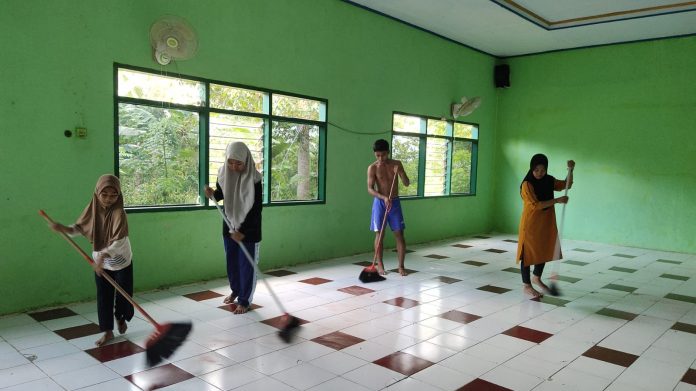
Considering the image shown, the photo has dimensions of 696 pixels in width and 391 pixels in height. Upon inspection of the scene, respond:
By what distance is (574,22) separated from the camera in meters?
6.92

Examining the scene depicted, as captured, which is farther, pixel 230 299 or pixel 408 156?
pixel 408 156

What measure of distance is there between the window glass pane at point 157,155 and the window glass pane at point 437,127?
405 cm

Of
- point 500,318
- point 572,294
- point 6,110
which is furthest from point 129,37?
point 572,294

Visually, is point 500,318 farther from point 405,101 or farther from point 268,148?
point 405,101

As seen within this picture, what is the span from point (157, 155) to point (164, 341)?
2.04m

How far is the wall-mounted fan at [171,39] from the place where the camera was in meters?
4.35

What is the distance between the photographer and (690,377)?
2975 millimetres

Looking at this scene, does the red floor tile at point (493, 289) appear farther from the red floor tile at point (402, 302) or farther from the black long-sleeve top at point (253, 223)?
the black long-sleeve top at point (253, 223)

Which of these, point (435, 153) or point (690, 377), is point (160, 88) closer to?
point (690, 377)

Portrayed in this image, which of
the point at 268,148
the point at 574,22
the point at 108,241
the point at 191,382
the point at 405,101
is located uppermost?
the point at 574,22

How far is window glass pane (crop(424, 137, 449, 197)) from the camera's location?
7.94 m

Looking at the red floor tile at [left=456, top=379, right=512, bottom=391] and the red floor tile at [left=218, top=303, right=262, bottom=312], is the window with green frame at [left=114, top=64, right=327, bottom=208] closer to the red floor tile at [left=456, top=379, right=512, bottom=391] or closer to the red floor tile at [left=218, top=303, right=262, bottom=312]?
the red floor tile at [left=218, top=303, right=262, bottom=312]

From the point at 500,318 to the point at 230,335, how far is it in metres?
2.09

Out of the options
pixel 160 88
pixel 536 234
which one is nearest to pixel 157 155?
pixel 160 88
